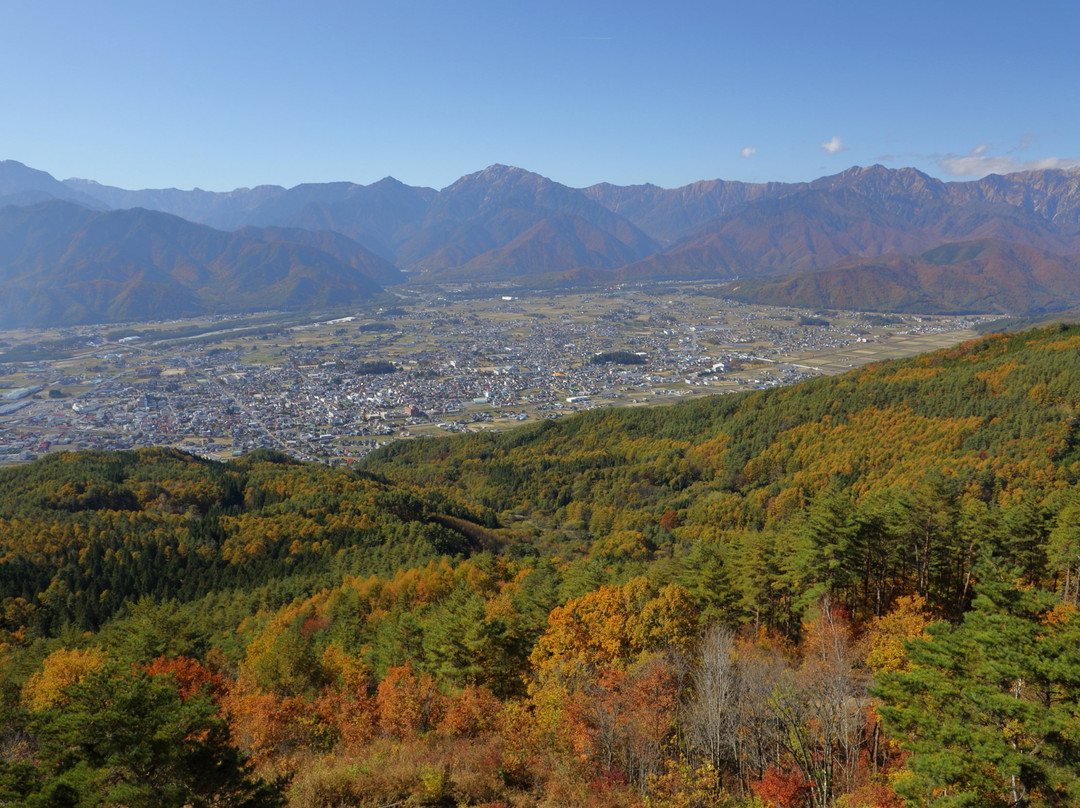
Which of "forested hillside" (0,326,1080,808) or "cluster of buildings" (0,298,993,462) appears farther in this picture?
Answer: "cluster of buildings" (0,298,993,462)

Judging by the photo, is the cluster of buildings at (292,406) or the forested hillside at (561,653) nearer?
the forested hillside at (561,653)

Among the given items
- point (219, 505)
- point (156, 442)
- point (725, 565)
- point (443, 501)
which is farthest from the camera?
point (156, 442)

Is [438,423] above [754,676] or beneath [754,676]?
beneath

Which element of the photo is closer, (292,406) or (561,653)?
(561,653)

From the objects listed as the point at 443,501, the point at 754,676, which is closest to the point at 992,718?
the point at 754,676

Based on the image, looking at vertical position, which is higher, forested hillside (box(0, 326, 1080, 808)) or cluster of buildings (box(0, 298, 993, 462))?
forested hillside (box(0, 326, 1080, 808))

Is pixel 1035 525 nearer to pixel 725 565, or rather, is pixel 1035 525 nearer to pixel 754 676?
pixel 725 565

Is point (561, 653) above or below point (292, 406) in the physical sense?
above

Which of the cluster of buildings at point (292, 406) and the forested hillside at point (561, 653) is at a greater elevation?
the forested hillside at point (561, 653)
